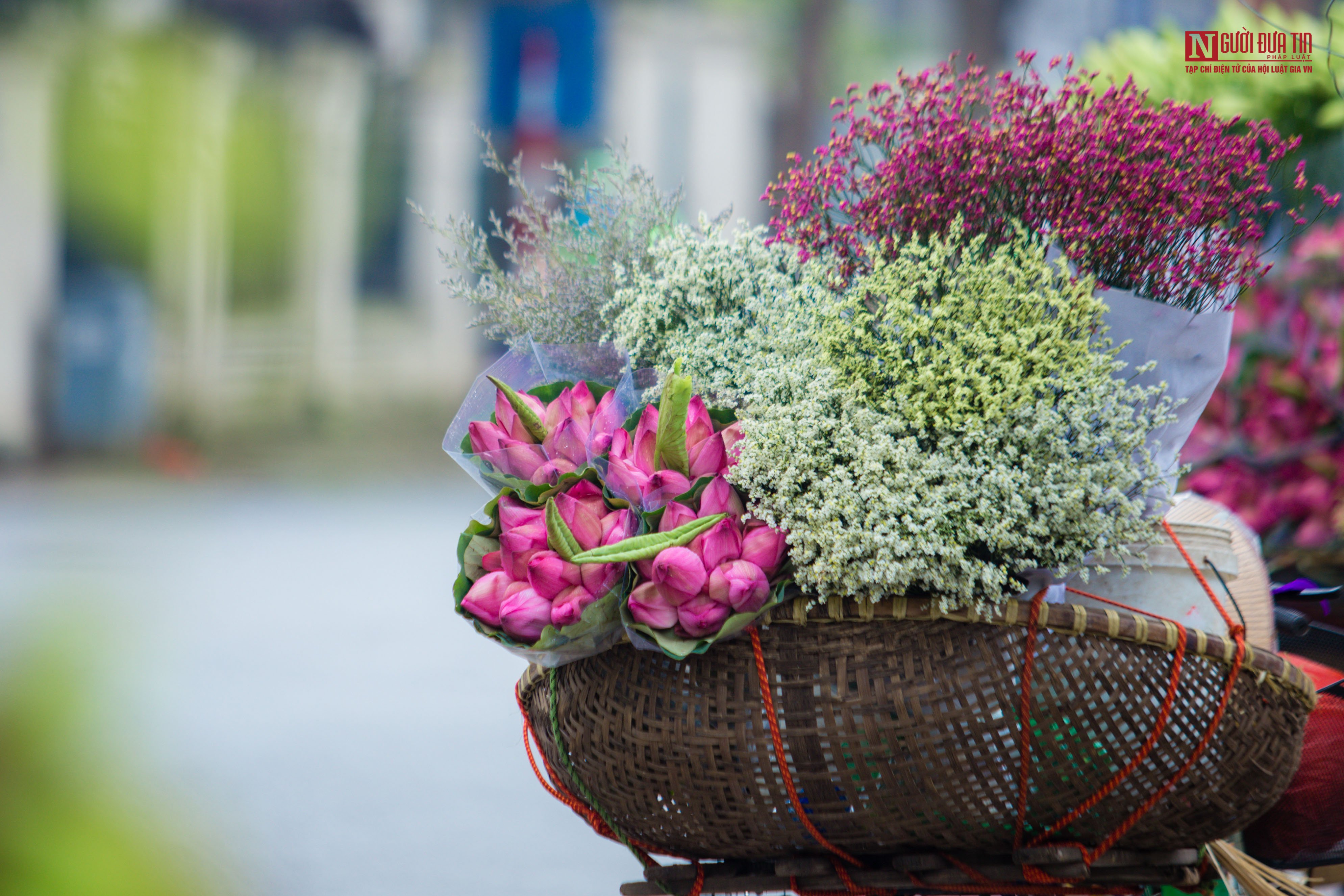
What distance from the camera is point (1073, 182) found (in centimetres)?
100

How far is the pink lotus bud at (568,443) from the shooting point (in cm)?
105

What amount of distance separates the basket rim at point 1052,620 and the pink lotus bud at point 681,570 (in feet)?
0.28

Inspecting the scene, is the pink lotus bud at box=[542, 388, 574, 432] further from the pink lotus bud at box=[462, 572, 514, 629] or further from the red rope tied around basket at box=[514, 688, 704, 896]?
the red rope tied around basket at box=[514, 688, 704, 896]

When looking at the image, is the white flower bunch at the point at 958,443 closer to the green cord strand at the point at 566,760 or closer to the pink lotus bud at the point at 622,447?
the pink lotus bud at the point at 622,447

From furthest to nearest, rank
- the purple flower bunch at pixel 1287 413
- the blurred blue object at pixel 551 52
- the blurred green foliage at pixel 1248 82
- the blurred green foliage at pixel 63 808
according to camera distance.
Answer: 1. the blurred blue object at pixel 551 52
2. the purple flower bunch at pixel 1287 413
3. the blurred green foliage at pixel 1248 82
4. the blurred green foliage at pixel 63 808

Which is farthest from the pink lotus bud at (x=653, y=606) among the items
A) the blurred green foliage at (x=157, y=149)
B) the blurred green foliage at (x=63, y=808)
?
the blurred green foliage at (x=63, y=808)

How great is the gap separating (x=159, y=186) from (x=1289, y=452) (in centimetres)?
229

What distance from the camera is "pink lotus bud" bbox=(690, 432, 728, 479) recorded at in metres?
1.01

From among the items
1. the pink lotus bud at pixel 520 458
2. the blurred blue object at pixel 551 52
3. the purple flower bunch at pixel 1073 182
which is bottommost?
the pink lotus bud at pixel 520 458

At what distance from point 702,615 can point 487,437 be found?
0.94 feet

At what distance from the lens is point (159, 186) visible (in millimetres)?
377

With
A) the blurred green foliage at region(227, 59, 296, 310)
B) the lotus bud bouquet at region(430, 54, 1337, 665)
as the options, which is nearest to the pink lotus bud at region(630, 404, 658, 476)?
the lotus bud bouquet at region(430, 54, 1337, 665)

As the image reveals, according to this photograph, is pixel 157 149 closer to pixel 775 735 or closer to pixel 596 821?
pixel 775 735

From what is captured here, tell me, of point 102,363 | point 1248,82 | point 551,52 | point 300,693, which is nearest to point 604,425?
point 1248,82
